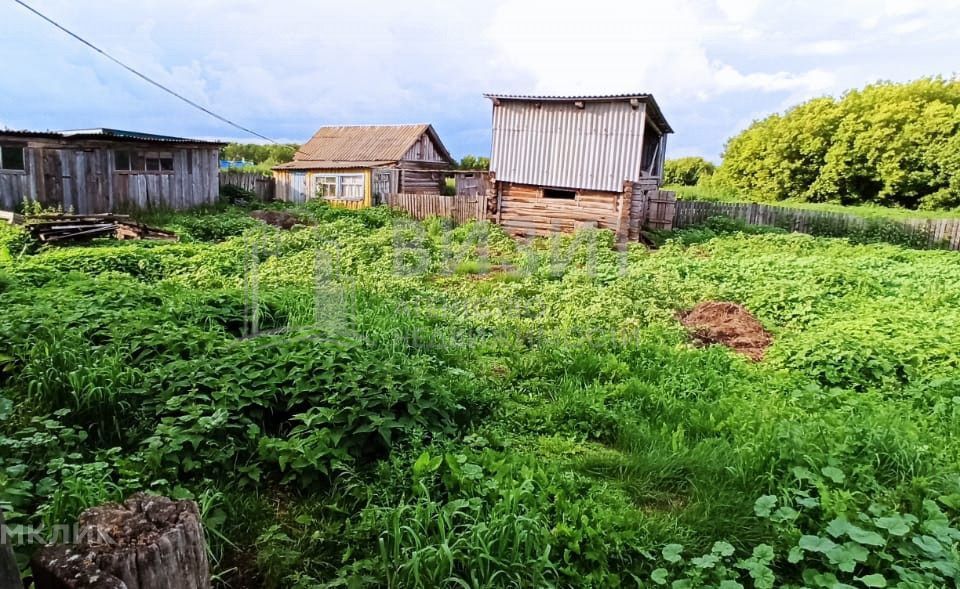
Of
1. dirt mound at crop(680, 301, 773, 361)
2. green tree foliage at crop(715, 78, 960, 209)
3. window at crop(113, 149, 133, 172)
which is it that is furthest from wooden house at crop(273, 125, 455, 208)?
green tree foliage at crop(715, 78, 960, 209)

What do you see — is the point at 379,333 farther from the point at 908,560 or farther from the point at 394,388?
the point at 908,560

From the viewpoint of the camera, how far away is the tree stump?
1243mm

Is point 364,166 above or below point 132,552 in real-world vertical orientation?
above

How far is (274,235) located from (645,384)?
423 inches

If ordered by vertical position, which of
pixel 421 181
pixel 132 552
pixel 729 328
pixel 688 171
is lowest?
pixel 729 328

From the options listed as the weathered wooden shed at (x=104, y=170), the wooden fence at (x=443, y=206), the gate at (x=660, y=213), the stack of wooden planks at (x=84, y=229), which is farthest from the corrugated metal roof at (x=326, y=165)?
the gate at (x=660, y=213)

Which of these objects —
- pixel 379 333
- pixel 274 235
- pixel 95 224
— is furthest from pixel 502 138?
pixel 379 333

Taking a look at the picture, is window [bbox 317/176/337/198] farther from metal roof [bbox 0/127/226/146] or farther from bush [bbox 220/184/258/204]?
metal roof [bbox 0/127/226/146]

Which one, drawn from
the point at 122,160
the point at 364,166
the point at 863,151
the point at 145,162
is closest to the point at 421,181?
the point at 364,166

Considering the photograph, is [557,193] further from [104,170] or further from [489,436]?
[104,170]

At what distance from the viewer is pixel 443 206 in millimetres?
18578

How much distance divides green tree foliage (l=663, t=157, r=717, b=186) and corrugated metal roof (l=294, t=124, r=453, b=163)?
2084cm

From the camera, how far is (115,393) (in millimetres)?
3785

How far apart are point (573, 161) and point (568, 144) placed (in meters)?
0.50
